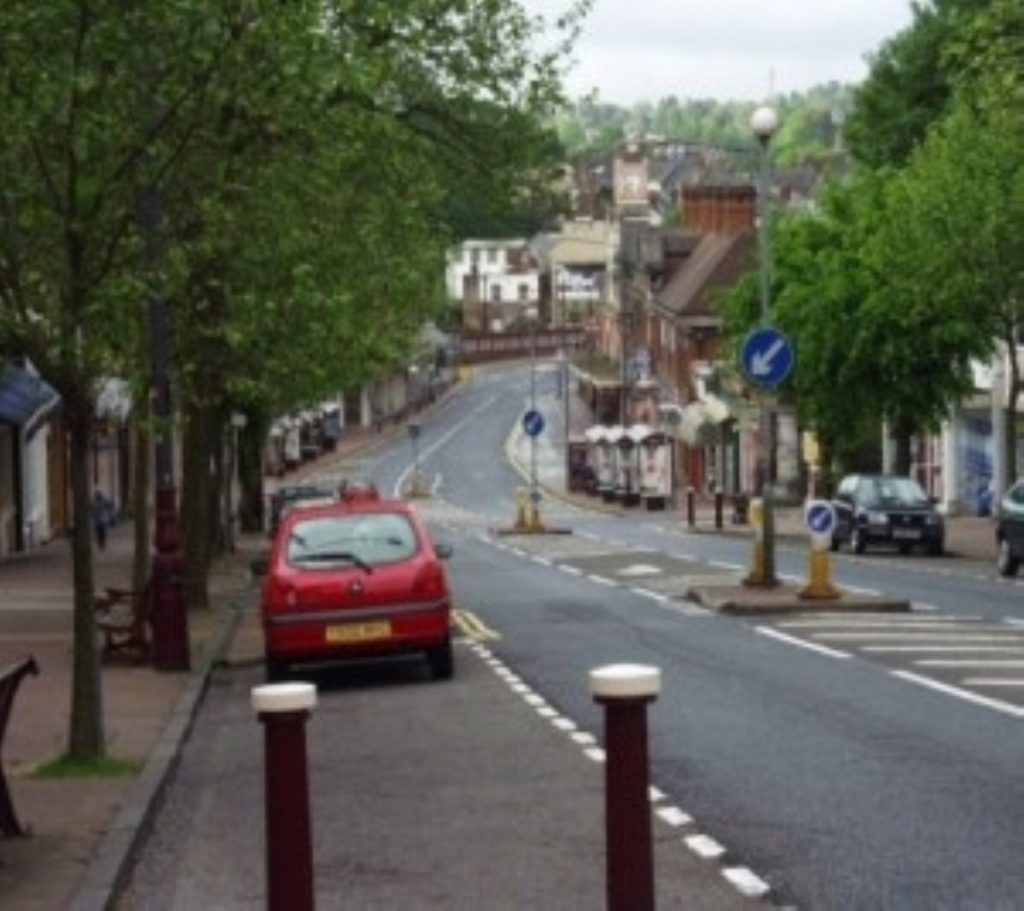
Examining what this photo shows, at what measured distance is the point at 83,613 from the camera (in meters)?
15.7

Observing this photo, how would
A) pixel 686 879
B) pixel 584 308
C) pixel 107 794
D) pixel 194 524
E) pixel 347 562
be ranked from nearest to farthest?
pixel 686 879, pixel 107 794, pixel 347 562, pixel 194 524, pixel 584 308

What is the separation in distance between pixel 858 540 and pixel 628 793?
43.2m

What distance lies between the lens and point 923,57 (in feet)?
250

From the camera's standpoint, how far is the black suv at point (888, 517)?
50.2 m

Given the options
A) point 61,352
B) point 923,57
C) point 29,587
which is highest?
point 923,57

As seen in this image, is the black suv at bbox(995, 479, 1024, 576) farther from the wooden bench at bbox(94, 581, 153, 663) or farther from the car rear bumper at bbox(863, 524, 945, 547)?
the wooden bench at bbox(94, 581, 153, 663)

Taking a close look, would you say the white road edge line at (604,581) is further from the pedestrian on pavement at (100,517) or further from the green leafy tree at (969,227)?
the pedestrian on pavement at (100,517)

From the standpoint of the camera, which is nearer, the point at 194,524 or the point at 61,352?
the point at 61,352

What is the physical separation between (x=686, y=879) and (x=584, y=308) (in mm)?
170772

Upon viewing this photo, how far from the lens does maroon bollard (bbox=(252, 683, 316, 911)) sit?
8.57 metres

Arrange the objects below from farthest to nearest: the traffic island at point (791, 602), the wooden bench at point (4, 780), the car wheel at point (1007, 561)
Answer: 1. the car wheel at point (1007, 561)
2. the traffic island at point (791, 602)
3. the wooden bench at point (4, 780)

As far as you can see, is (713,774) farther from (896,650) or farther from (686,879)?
(896,650)

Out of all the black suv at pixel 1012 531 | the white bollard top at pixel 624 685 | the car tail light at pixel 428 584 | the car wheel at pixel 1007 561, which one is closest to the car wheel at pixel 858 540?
the black suv at pixel 1012 531

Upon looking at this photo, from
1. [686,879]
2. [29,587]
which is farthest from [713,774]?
[29,587]
